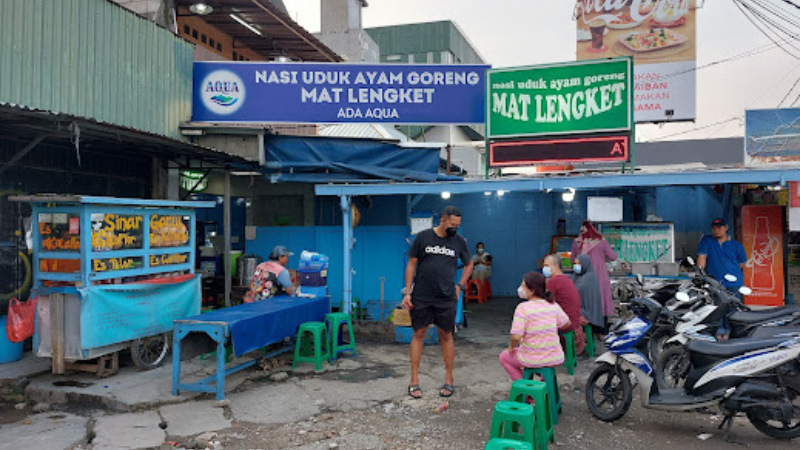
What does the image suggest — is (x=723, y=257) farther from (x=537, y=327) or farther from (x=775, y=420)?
(x=537, y=327)

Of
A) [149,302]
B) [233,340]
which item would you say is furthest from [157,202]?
[233,340]

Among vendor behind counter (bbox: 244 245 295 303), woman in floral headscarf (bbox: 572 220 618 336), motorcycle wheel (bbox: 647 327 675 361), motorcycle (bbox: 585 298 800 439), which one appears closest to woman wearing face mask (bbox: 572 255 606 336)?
woman in floral headscarf (bbox: 572 220 618 336)

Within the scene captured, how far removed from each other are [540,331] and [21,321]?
5.94 m

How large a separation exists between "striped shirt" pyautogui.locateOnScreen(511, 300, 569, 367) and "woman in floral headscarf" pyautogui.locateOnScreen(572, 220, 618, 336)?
351cm

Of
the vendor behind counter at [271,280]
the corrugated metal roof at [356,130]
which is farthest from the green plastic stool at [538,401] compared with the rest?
the corrugated metal roof at [356,130]

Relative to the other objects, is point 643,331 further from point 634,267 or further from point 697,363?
point 634,267

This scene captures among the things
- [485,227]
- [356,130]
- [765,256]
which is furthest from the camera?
[356,130]

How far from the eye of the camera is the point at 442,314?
6352 mm

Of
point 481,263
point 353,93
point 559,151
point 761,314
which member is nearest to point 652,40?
point 481,263

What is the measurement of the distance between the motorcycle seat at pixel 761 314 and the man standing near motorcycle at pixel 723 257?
2.50 meters

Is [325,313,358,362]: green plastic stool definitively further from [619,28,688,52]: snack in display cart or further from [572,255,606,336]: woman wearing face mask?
[619,28,688,52]: snack in display cart

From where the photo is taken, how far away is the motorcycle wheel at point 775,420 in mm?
4867

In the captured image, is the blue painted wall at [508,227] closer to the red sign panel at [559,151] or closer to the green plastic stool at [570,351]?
the red sign panel at [559,151]

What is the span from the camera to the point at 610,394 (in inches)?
221
